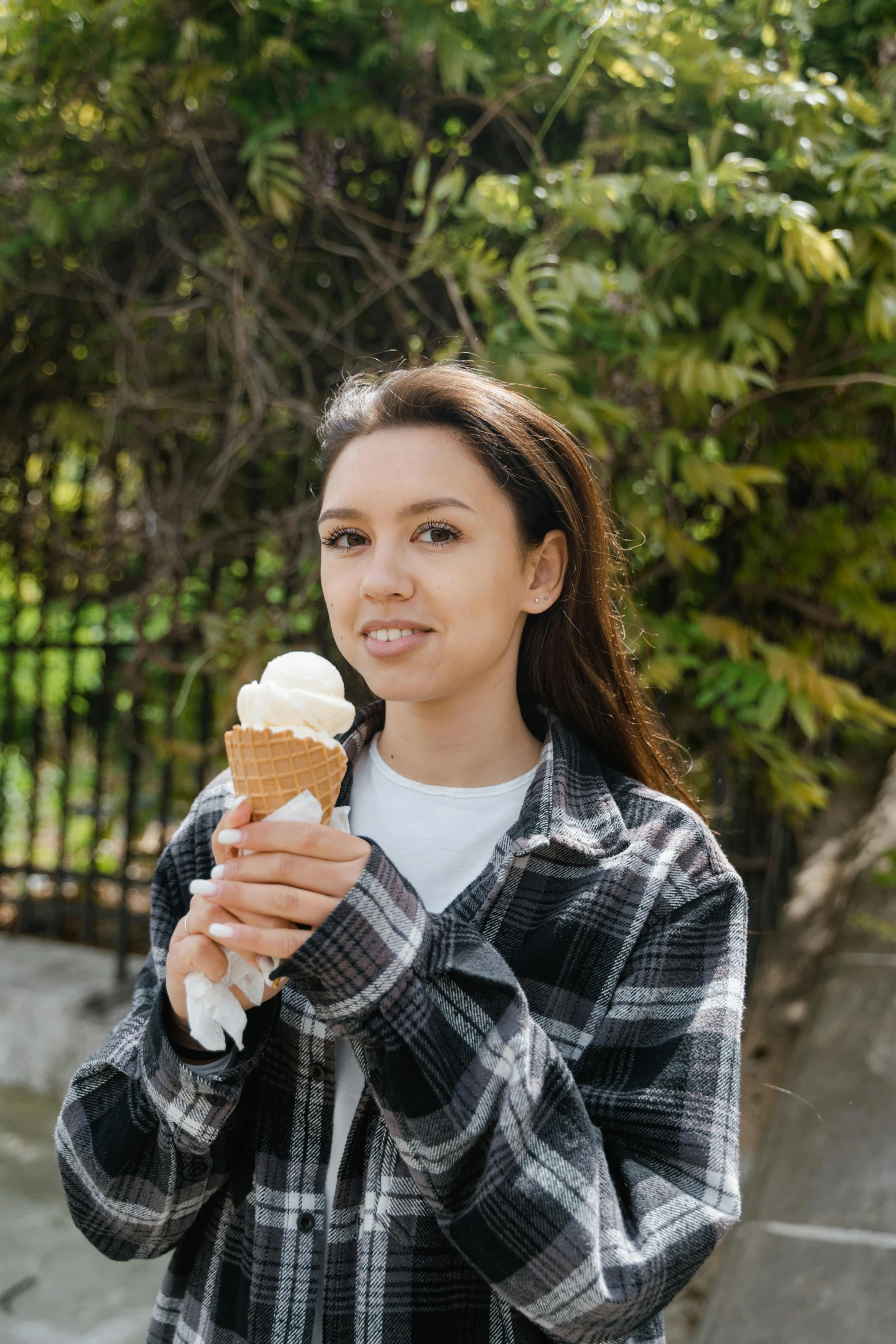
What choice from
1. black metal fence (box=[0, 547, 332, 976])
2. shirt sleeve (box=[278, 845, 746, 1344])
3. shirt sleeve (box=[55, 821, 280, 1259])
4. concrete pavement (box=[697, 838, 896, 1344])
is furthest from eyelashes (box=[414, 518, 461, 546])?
black metal fence (box=[0, 547, 332, 976])

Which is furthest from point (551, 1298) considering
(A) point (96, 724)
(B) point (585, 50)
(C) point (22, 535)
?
(C) point (22, 535)

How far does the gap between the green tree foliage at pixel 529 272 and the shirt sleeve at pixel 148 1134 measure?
1369 millimetres

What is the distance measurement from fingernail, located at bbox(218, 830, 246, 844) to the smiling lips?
→ 0.35m

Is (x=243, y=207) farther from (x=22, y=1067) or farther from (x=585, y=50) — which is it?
(x=22, y=1067)

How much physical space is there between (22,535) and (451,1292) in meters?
3.85

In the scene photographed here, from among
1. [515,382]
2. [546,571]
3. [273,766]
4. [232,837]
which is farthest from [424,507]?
[515,382]

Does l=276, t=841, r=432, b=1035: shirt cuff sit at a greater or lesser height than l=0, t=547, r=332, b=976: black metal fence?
greater

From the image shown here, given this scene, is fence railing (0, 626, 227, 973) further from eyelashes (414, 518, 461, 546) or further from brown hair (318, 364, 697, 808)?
eyelashes (414, 518, 461, 546)

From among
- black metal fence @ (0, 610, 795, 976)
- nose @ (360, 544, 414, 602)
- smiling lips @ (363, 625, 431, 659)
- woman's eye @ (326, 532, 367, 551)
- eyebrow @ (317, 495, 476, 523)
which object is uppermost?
eyebrow @ (317, 495, 476, 523)

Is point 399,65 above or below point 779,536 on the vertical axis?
above

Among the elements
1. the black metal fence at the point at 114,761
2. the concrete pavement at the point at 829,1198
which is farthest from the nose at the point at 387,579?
the black metal fence at the point at 114,761

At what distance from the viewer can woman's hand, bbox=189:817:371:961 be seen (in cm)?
109

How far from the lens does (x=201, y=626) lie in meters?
3.71

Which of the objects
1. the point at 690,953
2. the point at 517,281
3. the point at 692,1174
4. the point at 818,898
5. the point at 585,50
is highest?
the point at 585,50
